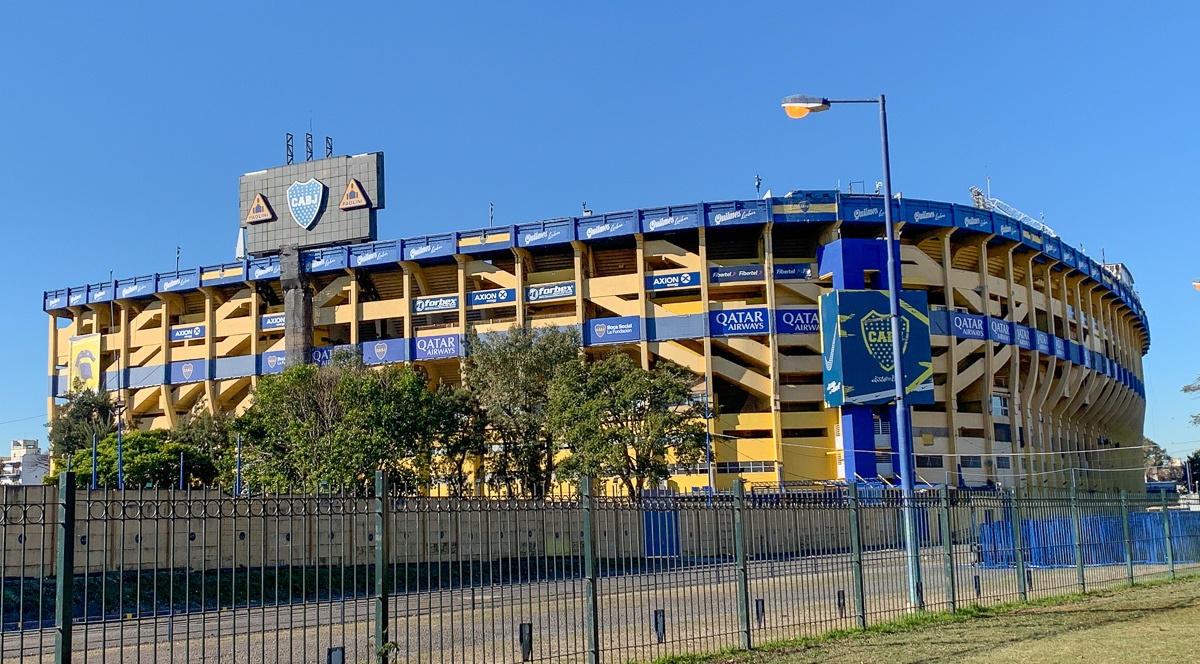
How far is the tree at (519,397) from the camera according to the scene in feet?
166

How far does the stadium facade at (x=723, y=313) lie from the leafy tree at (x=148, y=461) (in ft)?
36.5

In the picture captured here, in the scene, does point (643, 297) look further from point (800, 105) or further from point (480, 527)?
point (480, 527)

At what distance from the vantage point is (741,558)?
12695 mm

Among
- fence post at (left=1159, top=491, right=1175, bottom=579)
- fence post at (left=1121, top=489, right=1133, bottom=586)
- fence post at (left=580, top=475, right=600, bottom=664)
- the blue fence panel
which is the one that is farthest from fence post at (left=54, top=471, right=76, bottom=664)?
fence post at (left=1159, top=491, right=1175, bottom=579)

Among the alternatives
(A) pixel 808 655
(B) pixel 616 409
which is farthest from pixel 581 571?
(B) pixel 616 409

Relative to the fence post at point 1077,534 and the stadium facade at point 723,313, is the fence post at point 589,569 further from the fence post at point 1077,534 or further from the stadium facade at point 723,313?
the stadium facade at point 723,313

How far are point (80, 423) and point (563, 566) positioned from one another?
192 ft

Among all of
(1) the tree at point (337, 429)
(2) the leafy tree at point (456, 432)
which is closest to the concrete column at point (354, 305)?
(2) the leafy tree at point (456, 432)

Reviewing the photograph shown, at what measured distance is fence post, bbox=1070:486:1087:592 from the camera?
1962 centimetres

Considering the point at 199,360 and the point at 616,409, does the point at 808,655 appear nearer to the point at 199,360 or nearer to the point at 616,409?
the point at 616,409

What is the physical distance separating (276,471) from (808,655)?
3596cm

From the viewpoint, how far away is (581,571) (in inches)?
452

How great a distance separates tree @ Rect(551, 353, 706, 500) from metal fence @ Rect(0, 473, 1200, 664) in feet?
74.2

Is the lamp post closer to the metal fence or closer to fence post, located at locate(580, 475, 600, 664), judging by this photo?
the metal fence
